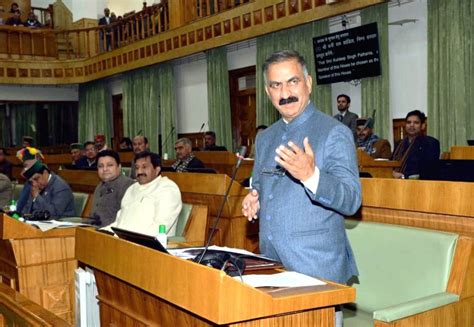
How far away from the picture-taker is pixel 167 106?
1312 cm

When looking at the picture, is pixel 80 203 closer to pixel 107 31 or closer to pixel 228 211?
pixel 228 211

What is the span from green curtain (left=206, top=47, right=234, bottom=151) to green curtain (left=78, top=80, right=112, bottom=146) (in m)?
5.05

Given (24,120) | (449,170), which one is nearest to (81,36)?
(24,120)

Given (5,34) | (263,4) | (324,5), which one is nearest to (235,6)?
(263,4)

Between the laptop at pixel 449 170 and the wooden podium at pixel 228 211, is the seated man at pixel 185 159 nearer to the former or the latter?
the wooden podium at pixel 228 211

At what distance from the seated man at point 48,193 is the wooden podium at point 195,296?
9.93 feet

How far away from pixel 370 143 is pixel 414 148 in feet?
4.69

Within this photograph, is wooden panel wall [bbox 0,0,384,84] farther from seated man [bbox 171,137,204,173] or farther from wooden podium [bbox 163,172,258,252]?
wooden podium [bbox 163,172,258,252]

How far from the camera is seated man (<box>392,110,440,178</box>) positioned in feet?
18.9

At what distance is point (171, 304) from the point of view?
200 cm

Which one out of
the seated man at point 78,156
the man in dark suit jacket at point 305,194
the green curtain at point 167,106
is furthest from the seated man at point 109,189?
the green curtain at point 167,106

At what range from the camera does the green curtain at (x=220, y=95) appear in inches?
452

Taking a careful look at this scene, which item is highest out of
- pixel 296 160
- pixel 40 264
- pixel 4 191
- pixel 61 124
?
pixel 61 124

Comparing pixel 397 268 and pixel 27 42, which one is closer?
pixel 397 268
